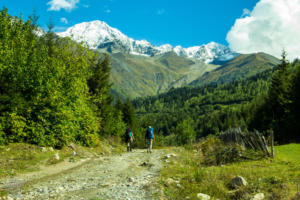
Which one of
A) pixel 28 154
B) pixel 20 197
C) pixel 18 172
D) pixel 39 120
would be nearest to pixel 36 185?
pixel 20 197

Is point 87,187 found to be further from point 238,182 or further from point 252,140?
point 252,140

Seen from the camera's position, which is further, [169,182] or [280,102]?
[280,102]

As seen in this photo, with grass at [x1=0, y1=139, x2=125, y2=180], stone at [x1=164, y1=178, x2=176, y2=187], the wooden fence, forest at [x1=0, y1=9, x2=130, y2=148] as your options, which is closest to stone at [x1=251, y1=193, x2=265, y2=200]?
stone at [x1=164, y1=178, x2=176, y2=187]

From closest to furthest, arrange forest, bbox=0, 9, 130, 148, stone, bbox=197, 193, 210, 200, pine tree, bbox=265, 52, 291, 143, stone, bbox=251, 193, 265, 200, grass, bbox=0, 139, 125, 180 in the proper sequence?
stone, bbox=251, 193, 265, 200 < stone, bbox=197, 193, 210, 200 < grass, bbox=0, 139, 125, 180 < forest, bbox=0, 9, 130, 148 < pine tree, bbox=265, 52, 291, 143

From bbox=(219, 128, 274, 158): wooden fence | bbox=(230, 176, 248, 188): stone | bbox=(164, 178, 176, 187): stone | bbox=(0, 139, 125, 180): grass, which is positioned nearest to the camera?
bbox=(230, 176, 248, 188): stone

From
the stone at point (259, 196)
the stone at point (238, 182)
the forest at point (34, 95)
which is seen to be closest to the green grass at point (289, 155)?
the stone at point (238, 182)

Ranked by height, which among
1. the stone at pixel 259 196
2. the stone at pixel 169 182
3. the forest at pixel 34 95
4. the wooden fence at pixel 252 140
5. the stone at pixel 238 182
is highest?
the forest at pixel 34 95

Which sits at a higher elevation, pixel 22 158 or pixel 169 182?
pixel 169 182

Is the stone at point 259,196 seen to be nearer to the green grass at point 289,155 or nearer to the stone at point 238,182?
the stone at point 238,182

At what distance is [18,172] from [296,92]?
4259 cm

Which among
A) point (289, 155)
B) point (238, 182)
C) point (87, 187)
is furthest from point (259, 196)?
point (289, 155)

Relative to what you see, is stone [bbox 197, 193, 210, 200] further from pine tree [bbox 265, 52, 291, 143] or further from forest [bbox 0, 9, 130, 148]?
pine tree [bbox 265, 52, 291, 143]

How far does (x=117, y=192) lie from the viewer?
24.9ft

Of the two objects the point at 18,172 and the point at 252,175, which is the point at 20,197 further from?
the point at 252,175
